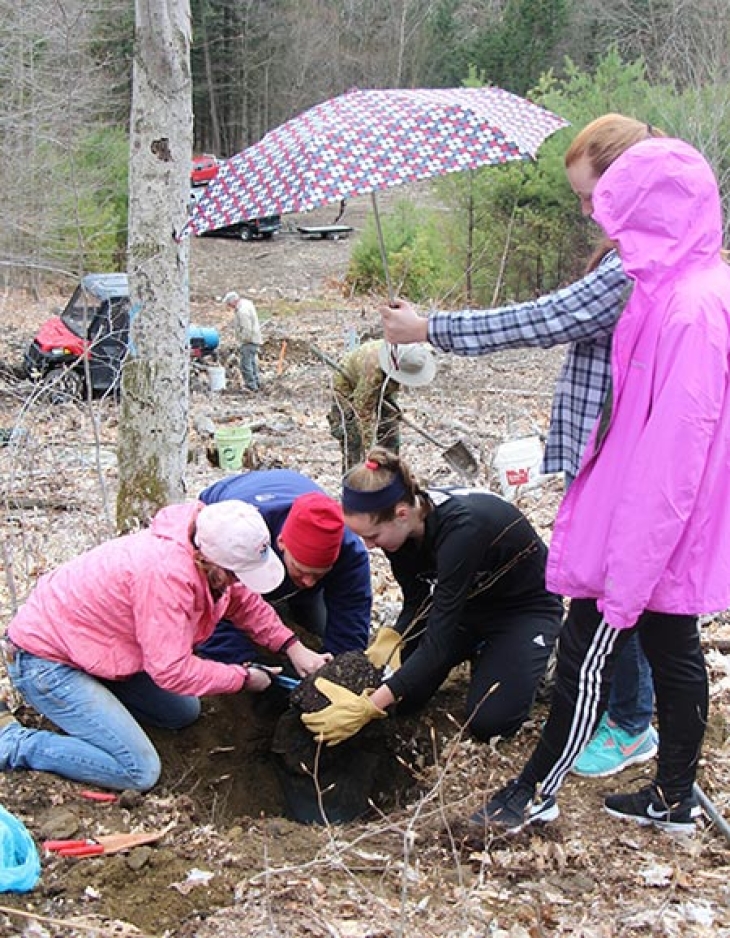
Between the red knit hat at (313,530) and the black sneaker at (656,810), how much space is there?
1222 mm

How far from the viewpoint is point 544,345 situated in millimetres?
2607

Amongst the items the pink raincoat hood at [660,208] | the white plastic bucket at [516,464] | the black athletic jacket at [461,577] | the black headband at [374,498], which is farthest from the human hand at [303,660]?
the white plastic bucket at [516,464]

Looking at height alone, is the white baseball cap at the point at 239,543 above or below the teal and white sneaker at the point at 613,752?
above

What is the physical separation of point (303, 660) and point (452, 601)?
0.79 m

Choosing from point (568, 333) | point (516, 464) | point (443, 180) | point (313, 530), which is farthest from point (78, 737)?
point (443, 180)

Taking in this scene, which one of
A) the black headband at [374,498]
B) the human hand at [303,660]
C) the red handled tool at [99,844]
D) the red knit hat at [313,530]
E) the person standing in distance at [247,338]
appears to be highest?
the black headband at [374,498]

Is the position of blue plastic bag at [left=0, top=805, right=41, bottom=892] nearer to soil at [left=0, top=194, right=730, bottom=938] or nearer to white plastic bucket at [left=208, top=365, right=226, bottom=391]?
soil at [left=0, top=194, right=730, bottom=938]

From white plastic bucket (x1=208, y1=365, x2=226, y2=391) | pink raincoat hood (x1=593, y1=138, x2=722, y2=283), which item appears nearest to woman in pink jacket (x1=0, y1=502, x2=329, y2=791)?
pink raincoat hood (x1=593, y1=138, x2=722, y2=283)

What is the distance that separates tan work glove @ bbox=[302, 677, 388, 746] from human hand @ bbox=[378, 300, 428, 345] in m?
1.29

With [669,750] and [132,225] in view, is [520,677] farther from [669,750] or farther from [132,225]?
[132,225]

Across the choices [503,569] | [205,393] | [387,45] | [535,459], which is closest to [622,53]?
[387,45]

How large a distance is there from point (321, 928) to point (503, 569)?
4.67 feet

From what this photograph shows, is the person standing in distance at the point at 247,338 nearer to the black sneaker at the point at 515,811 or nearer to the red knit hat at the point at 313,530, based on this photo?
the red knit hat at the point at 313,530

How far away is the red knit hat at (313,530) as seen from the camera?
3305 mm
